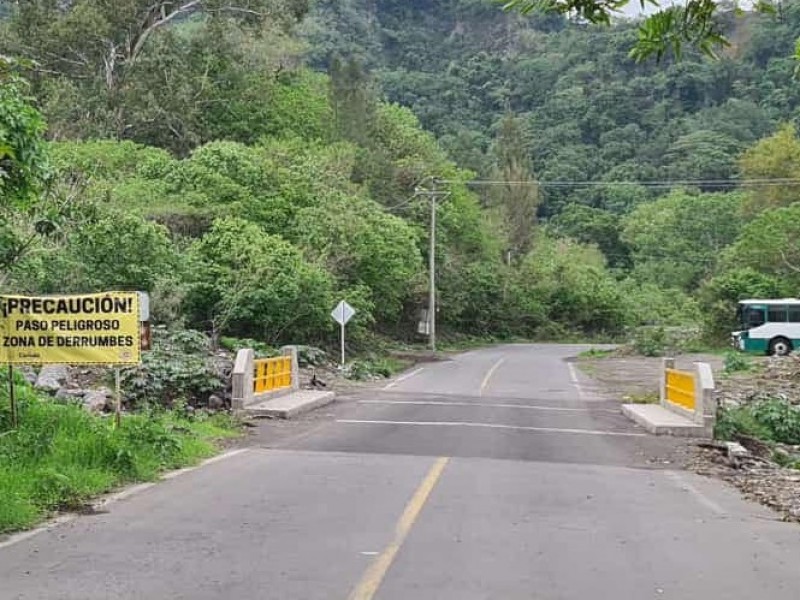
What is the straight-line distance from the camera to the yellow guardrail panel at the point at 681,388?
864 inches

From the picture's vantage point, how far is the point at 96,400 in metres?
18.9

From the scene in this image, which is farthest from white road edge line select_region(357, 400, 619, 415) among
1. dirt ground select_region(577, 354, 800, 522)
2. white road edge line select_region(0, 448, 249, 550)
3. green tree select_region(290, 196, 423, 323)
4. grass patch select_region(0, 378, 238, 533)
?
green tree select_region(290, 196, 423, 323)

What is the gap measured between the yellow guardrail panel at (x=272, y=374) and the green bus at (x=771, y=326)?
33185 mm

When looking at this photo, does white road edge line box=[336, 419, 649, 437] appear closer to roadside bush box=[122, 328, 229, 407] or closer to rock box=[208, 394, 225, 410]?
rock box=[208, 394, 225, 410]

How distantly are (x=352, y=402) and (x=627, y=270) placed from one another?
81.2 m

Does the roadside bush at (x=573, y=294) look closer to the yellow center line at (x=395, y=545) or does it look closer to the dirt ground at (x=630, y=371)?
the dirt ground at (x=630, y=371)

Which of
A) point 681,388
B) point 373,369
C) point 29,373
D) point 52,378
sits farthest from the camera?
point 373,369

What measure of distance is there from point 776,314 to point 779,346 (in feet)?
5.44

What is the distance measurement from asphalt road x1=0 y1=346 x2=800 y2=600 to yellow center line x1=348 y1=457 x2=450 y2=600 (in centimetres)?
2

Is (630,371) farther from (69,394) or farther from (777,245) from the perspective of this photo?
(69,394)

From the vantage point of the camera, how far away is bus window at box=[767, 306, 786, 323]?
5312 centimetres

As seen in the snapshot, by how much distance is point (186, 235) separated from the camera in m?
42.1

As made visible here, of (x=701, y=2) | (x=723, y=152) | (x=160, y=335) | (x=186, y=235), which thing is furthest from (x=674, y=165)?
(x=701, y=2)

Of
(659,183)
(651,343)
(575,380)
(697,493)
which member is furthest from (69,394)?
(659,183)
